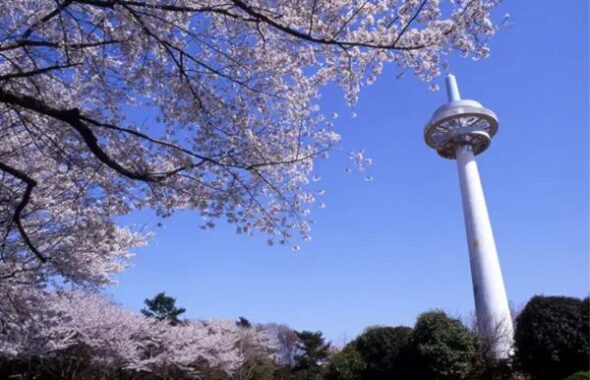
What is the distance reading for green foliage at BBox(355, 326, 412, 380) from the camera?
11477 mm

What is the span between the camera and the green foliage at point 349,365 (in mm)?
12125

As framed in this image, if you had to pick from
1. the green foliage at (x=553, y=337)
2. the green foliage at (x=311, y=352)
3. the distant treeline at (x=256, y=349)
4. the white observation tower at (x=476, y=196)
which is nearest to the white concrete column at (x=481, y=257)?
the white observation tower at (x=476, y=196)

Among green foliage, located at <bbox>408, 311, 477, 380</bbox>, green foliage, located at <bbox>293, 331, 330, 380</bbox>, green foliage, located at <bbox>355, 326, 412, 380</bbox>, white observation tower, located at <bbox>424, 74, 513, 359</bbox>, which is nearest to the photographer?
green foliage, located at <bbox>408, 311, 477, 380</bbox>

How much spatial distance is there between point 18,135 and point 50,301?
414 cm

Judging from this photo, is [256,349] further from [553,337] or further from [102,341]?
[553,337]

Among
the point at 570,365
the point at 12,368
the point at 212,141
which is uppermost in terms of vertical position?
the point at 212,141

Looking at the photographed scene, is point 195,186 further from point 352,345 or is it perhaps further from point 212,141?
point 352,345

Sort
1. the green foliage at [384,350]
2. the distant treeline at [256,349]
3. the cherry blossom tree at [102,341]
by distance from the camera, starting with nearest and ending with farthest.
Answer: the distant treeline at [256,349] < the cherry blossom tree at [102,341] < the green foliage at [384,350]

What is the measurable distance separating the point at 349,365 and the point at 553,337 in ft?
18.1

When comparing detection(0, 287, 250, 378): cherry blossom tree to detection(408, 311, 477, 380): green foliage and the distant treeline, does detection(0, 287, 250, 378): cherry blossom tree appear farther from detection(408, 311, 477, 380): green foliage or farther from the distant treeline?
detection(408, 311, 477, 380): green foliage

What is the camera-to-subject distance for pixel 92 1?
3848 millimetres

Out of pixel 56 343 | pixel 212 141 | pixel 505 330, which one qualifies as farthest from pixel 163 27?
pixel 505 330

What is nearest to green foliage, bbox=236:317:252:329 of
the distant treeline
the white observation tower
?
the distant treeline

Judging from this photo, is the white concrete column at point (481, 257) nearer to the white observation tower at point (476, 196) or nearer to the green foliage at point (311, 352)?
the white observation tower at point (476, 196)
